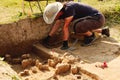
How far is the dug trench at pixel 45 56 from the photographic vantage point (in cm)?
618

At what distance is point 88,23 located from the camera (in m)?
7.36

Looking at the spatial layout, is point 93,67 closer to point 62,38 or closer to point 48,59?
point 48,59

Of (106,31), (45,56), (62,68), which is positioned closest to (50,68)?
(62,68)

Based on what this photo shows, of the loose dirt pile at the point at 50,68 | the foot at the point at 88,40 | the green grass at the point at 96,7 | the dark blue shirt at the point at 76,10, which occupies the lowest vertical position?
the loose dirt pile at the point at 50,68

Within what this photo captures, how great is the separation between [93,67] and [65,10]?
5.36ft

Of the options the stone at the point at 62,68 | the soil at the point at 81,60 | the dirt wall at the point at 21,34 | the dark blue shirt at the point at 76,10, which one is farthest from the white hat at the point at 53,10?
the stone at the point at 62,68

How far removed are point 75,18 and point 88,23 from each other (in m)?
0.35

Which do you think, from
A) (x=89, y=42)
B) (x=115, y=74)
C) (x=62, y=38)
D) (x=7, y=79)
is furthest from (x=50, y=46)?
(x=7, y=79)

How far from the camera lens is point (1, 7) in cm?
955

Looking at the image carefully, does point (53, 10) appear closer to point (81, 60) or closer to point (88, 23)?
point (88, 23)

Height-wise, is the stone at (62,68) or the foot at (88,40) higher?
the foot at (88,40)

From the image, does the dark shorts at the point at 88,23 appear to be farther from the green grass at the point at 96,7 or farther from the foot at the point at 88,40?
the green grass at the point at 96,7

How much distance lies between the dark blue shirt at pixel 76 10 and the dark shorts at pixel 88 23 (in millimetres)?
126

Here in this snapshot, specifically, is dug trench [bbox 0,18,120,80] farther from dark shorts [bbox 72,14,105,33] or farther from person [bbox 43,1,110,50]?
dark shorts [bbox 72,14,105,33]
